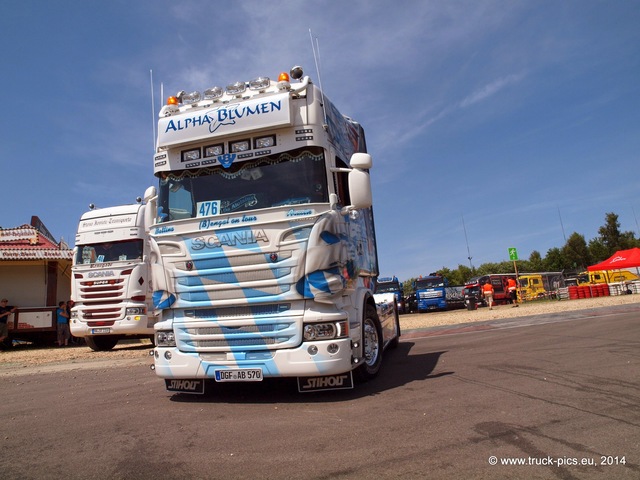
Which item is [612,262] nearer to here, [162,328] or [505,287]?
[505,287]

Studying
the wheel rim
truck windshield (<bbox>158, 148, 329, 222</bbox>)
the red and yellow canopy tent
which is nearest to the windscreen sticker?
truck windshield (<bbox>158, 148, 329, 222</bbox>)

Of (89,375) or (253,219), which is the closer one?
(253,219)

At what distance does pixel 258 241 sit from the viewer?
17.4 feet

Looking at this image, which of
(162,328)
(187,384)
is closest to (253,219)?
(162,328)

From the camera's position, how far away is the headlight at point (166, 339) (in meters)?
5.64

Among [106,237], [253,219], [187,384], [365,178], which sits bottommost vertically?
[187,384]

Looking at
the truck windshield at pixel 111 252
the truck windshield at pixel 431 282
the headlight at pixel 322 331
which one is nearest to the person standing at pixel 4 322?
the truck windshield at pixel 111 252

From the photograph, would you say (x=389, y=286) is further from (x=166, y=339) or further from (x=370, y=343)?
(x=166, y=339)

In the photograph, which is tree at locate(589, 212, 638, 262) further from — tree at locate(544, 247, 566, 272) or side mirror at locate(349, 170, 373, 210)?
side mirror at locate(349, 170, 373, 210)

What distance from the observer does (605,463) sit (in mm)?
3105

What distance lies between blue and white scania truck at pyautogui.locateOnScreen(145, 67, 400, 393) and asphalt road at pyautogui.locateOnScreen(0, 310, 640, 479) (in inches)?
22.6

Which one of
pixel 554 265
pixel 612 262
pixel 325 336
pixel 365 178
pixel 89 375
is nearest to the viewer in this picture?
pixel 325 336

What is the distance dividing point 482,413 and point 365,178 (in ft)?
9.56

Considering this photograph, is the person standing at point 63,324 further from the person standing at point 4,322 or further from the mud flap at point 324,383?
the mud flap at point 324,383
